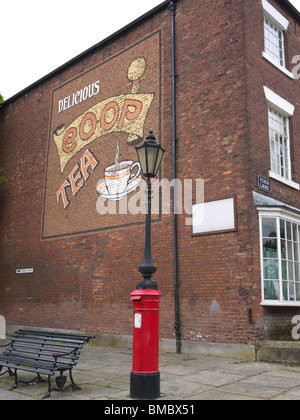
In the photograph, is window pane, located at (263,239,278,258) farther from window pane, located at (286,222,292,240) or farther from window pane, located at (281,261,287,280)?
window pane, located at (286,222,292,240)

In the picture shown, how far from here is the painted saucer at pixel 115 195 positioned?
12.2 meters

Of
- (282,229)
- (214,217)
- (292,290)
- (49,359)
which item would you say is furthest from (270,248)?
(49,359)

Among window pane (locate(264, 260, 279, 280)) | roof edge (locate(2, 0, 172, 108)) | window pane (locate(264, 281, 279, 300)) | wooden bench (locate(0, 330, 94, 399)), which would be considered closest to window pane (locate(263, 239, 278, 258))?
window pane (locate(264, 260, 279, 280))

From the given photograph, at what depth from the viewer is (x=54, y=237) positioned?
14672 millimetres

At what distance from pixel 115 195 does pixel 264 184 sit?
4.53 metres

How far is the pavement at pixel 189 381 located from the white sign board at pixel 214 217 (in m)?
2.88

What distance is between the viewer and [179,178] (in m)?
11.1

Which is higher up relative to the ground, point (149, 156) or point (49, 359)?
point (149, 156)

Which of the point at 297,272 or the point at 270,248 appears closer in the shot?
the point at 270,248

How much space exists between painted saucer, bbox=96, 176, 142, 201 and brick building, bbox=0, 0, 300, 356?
4 centimetres

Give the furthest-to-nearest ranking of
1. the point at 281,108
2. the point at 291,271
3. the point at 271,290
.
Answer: the point at 281,108, the point at 291,271, the point at 271,290

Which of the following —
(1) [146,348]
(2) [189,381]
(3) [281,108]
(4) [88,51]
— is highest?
(4) [88,51]

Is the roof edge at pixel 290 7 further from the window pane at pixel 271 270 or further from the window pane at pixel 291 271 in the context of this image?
the window pane at pixel 271 270

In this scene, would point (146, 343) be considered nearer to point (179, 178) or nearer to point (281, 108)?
point (179, 178)
